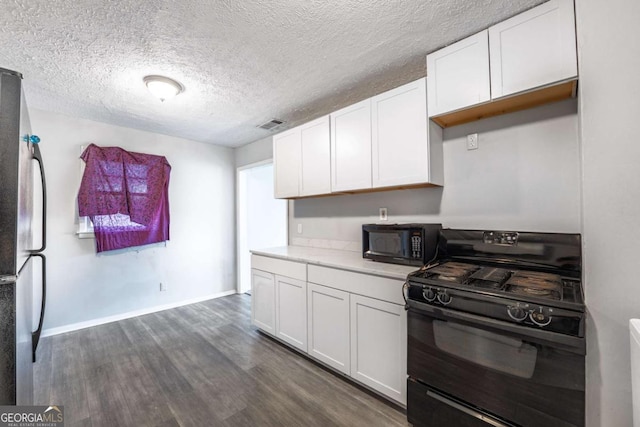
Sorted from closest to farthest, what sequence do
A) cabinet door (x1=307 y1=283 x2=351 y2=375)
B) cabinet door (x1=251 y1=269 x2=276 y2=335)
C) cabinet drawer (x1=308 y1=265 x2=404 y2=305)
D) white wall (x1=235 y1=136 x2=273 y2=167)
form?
cabinet drawer (x1=308 y1=265 x2=404 y2=305) → cabinet door (x1=307 y1=283 x2=351 y2=375) → cabinet door (x1=251 y1=269 x2=276 y2=335) → white wall (x1=235 y1=136 x2=273 y2=167)

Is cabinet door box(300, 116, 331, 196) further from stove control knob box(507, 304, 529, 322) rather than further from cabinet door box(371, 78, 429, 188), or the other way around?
stove control knob box(507, 304, 529, 322)

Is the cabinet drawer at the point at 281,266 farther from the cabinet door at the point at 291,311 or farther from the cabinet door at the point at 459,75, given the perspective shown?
the cabinet door at the point at 459,75

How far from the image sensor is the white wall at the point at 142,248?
299cm

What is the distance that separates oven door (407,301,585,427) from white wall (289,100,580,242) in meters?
0.85

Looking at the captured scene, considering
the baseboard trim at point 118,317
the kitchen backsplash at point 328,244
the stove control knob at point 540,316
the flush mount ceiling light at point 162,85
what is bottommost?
the baseboard trim at point 118,317

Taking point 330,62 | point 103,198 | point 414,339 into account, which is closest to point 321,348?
point 414,339

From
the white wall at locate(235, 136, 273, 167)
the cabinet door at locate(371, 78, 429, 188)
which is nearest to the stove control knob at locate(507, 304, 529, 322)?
the cabinet door at locate(371, 78, 429, 188)

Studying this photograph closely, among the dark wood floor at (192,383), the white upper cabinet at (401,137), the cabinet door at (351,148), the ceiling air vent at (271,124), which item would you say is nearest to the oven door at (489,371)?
the dark wood floor at (192,383)

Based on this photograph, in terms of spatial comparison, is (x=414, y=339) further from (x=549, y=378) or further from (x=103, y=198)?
(x=103, y=198)

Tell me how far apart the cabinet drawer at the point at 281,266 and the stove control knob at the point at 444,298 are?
122 cm

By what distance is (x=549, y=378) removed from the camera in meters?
1.18

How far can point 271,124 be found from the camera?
3.46 m

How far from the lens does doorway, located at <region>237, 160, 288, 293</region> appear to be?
4504mm

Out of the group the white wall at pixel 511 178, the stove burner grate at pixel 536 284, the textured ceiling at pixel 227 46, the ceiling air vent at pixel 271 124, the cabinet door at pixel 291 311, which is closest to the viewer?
the stove burner grate at pixel 536 284
